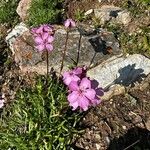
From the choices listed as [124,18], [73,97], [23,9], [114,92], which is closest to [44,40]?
[73,97]

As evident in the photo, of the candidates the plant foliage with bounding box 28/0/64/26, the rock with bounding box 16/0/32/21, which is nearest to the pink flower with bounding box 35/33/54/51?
the plant foliage with bounding box 28/0/64/26

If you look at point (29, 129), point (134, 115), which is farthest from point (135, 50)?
point (29, 129)

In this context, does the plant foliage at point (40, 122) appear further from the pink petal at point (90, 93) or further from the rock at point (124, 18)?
the rock at point (124, 18)

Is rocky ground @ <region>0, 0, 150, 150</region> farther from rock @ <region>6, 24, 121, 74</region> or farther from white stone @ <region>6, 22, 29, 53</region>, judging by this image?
white stone @ <region>6, 22, 29, 53</region>

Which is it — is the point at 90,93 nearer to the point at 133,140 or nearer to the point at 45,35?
the point at 45,35

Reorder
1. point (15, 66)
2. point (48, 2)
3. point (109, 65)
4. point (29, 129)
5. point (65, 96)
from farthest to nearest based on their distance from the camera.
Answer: point (48, 2)
point (15, 66)
point (109, 65)
point (65, 96)
point (29, 129)

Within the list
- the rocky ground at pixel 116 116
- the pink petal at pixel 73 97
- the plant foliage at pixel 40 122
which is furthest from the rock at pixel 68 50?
the pink petal at pixel 73 97

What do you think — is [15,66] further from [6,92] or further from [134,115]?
[134,115]
